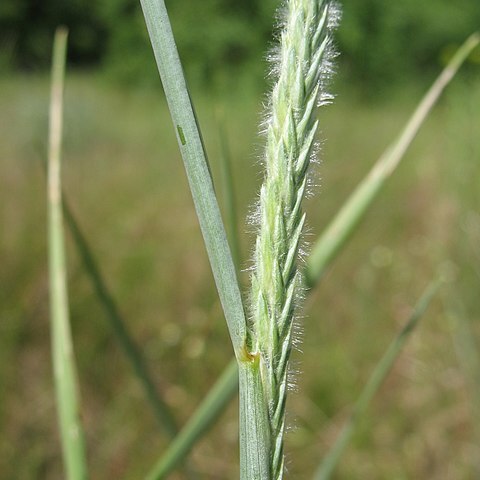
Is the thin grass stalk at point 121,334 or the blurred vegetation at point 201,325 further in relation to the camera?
the blurred vegetation at point 201,325

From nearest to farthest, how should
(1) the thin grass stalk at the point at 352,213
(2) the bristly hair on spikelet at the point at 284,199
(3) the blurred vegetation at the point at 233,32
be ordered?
(2) the bristly hair on spikelet at the point at 284,199 → (1) the thin grass stalk at the point at 352,213 → (3) the blurred vegetation at the point at 233,32

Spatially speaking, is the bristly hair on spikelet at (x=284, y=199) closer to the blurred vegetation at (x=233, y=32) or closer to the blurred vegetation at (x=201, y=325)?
the blurred vegetation at (x=201, y=325)

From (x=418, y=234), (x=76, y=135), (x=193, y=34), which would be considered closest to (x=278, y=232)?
(x=418, y=234)

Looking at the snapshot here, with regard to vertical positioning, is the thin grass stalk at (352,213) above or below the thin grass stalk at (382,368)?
above

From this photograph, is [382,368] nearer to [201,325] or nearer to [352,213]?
[352,213]

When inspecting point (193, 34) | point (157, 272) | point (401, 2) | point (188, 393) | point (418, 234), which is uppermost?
point (401, 2)

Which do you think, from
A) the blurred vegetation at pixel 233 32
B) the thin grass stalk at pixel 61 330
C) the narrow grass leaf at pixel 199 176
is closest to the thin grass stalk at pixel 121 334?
the thin grass stalk at pixel 61 330

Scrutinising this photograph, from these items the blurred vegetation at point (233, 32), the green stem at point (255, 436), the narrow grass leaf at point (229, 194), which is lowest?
the green stem at point (255, 436)

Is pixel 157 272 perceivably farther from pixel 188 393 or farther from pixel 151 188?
pixel 151 188
